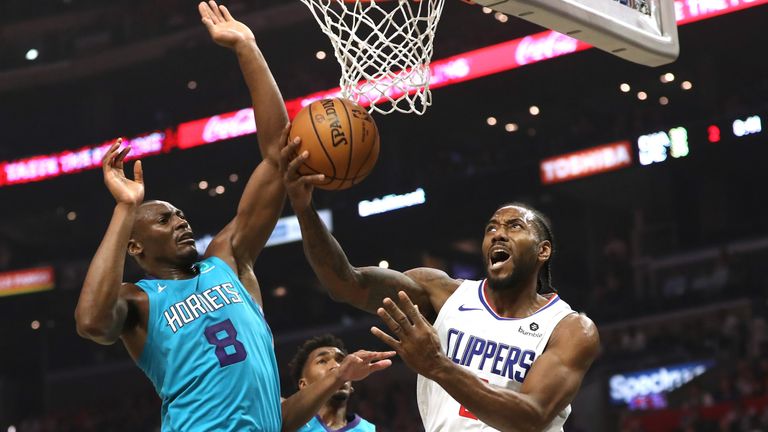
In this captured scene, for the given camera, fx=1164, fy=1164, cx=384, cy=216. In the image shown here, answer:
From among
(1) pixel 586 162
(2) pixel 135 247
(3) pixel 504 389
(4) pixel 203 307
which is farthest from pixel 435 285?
(1) pixel 586 162

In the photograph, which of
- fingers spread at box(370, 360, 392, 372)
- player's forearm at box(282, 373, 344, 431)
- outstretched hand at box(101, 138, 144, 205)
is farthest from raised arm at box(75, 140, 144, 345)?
fingers spread at box(370, 360, 392, 372)

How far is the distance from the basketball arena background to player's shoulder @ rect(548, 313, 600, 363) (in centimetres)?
978

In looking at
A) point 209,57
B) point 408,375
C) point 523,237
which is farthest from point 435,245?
point 523,237

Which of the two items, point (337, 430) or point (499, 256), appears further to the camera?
point (337, 430)

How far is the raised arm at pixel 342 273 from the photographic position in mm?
3852

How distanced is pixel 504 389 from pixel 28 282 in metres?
18.9

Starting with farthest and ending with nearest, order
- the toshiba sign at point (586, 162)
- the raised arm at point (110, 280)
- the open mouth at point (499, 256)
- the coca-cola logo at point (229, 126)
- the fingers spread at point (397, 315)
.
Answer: the coca-cola logo at point (229, 126) < the toshiba sign at point (586, 162) < the open mouth at point (499, 256) < the raised arm at point (110, 280) < the fingers spread at point (397, 315)

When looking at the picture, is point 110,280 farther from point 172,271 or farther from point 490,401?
point 490,401

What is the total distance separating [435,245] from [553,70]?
380cm

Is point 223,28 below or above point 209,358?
above

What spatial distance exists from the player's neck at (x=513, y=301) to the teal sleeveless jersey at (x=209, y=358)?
→ 0.86m

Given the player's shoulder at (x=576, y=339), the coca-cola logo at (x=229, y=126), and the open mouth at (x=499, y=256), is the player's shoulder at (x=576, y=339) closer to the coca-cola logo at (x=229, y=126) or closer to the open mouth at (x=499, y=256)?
the open mouth at (x=499, y=256)

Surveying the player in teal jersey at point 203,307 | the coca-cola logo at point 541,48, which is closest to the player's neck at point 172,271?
the player in teal jersey at point 203,307

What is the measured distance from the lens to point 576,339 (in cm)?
404
